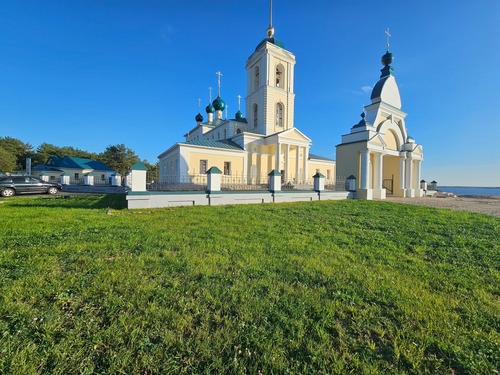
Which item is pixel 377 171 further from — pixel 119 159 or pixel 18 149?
pixel 18 149

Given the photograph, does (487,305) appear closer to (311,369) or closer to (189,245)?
(311,369)

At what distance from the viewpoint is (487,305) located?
92.0 inches

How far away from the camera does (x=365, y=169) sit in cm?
1457

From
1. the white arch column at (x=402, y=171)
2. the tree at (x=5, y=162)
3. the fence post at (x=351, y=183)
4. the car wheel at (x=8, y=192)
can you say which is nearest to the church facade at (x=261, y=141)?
the fence post at (x=351, y=183)

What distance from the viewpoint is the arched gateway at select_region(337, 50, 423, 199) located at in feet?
49.0

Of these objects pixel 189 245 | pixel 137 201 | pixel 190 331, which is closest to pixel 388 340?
pixel 190 331

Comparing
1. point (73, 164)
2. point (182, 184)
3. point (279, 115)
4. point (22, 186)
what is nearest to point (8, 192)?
point (22, 186)

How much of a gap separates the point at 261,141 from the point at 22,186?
16603mm

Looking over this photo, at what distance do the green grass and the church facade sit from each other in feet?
42.1

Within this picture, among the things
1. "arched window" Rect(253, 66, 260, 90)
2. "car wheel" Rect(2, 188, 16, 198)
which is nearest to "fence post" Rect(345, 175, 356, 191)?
"arched window" Rect(253, 66, 260, 90)

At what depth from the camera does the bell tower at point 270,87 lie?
2030 centimetres

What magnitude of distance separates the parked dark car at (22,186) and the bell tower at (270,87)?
16.7m

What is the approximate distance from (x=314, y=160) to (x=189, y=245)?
23726mm

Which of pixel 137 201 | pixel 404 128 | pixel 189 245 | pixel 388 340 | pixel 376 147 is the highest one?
pixel 404 128
